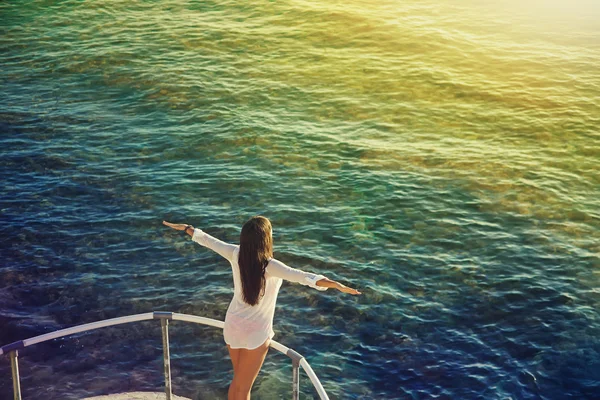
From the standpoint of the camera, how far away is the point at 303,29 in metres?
35.7

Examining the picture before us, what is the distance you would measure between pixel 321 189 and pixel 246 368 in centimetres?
1341

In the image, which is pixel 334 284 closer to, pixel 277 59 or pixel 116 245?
pixel 116 245

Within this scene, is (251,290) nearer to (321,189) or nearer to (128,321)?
(128,321)

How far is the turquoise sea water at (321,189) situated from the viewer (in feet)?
48.3

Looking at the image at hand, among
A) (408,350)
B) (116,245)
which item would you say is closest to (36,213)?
(116,245)

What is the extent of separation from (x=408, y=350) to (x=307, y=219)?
6050mm

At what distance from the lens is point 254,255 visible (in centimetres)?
812

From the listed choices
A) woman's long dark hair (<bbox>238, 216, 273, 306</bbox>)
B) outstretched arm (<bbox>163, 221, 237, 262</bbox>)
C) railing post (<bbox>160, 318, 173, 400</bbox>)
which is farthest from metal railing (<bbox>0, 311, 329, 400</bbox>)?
outstretched arm (<bbox>163, 221, 237, 262</bbox>)

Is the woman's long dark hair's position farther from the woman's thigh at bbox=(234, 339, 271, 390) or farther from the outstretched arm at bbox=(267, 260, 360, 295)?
the woman's thigh at bbox=(234, 339, 271, 390)

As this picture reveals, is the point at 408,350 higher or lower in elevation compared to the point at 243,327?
lower

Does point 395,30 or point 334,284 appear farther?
point 395,30

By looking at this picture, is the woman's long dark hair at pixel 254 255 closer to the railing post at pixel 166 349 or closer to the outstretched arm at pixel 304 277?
the outstretched arm at pixel 304 277

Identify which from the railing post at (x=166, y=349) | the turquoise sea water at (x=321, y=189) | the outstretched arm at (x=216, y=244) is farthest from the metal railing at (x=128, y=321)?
the turquoise sea water at (x=321, y=189)

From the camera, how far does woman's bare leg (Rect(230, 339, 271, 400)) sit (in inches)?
336
